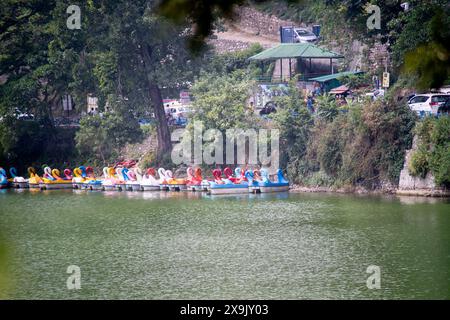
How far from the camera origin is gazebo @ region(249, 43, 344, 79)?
4028cm

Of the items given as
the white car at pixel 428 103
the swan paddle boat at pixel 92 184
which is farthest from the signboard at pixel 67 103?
the white car at pixel 428 103

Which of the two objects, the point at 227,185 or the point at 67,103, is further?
the point at 67,103

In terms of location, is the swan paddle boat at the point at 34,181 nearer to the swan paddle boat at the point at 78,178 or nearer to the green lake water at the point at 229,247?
the swan paddle boat at the point at 78,178

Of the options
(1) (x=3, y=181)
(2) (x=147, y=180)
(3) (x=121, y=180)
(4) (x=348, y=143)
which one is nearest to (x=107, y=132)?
(3) (x=121, y=180)

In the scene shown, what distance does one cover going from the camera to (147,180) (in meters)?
35.9

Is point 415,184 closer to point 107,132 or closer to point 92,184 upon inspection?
point 92,184

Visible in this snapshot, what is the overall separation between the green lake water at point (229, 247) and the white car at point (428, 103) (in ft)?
13.2

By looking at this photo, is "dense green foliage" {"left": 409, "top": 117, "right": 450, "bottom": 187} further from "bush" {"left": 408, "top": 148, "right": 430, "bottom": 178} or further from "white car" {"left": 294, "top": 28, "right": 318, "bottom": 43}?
"white car" {"left": 294, "top": 28, "right": 318, "bottom": 43}

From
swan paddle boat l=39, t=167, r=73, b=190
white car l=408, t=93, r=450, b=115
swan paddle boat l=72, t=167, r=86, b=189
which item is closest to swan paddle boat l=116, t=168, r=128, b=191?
swan paddle boat l=72, t=167, r=86, b=189

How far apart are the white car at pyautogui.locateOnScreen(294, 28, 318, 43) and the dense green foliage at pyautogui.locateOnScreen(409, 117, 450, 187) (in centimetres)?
1390

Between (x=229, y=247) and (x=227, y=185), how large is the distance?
38.0 feet

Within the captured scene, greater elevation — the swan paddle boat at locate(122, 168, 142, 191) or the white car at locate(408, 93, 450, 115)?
the white car at locate(408, 93, 450, 115)

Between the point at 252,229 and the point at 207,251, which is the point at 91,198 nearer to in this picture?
the point at 252,229

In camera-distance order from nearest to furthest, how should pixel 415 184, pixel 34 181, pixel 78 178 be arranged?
pixel 415 184
pixel 78 178
pixel 34 181
